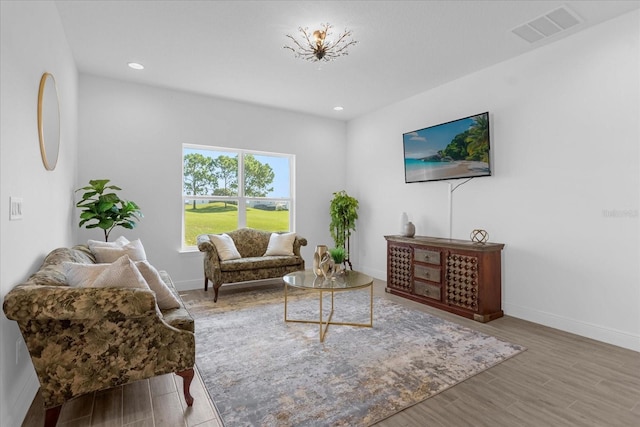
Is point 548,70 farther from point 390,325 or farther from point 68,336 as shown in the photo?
point 68,336

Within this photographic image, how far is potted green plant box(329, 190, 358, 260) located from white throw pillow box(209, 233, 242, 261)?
75.3 inches

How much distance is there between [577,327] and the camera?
3148 millimetres

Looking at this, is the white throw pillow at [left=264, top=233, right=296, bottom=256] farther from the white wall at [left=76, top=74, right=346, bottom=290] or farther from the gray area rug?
the gray area rug

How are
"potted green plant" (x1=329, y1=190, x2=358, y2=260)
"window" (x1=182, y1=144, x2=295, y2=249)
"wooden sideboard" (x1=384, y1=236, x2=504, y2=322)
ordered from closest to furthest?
"wooden sideboard" (x1=384, y1=236, x2=504, y2=322) < "window" (x1=182, y1=144, x2=295, y2=249) < "potted green plant" (x1=329, y1=190, x2=358, y2=260)

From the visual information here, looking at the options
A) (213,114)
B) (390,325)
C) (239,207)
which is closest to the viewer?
(390,325)

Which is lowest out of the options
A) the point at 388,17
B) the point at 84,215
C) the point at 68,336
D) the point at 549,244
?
the point at 68,336

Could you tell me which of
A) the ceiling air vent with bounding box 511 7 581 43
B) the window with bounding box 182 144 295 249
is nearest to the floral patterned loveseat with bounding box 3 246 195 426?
the window with bounding box 182 144 295 249

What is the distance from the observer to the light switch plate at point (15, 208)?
1770mm

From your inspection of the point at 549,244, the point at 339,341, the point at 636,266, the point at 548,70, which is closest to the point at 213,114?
the point at 339,341

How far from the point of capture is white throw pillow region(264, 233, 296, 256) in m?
4.91

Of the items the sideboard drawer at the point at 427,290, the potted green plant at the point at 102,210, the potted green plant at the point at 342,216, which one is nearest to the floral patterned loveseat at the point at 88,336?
the potted green plant at the point at 102,210

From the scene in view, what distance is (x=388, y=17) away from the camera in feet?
9.52

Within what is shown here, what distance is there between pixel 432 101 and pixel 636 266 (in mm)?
2991

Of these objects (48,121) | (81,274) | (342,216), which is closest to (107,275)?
(81,274)
